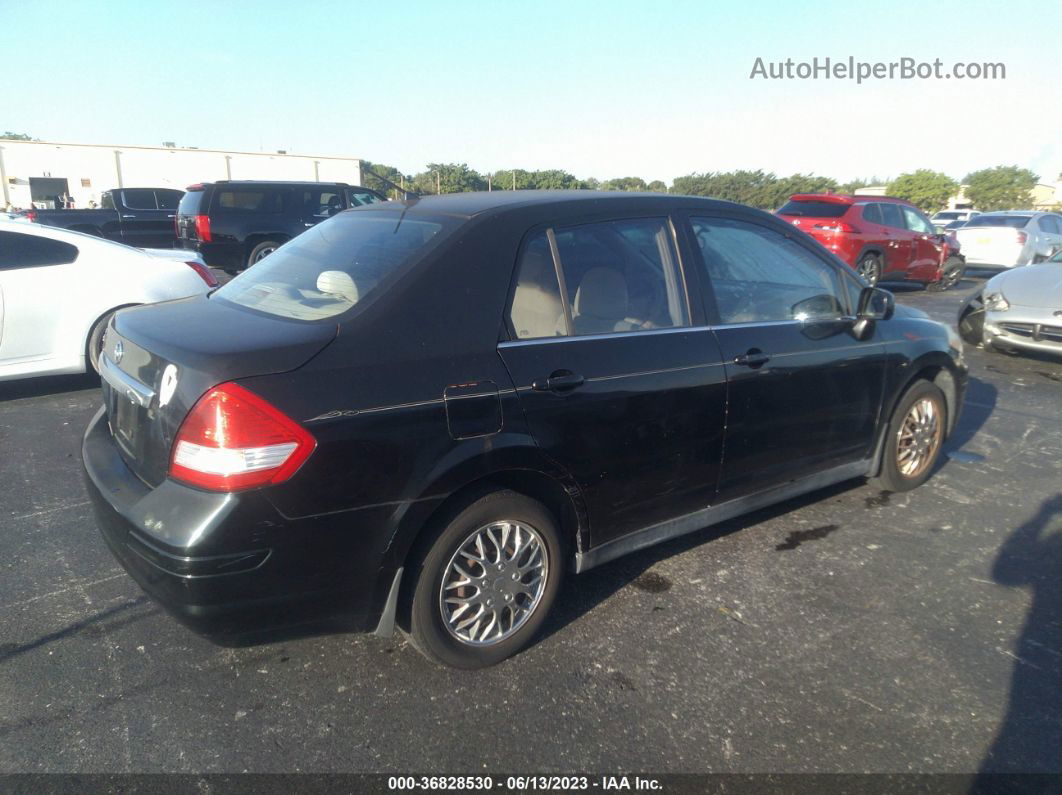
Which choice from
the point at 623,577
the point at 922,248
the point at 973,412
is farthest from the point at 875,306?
the point at 922,248

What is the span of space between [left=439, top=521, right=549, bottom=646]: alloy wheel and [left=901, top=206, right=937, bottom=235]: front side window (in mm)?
12941

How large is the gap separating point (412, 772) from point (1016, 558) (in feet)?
10.4

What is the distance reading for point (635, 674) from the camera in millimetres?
2730

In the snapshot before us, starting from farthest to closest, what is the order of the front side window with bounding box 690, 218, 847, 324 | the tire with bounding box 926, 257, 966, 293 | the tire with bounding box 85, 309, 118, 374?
1. the tire with bounding box 926, 257, 966, 293
2. the tire with bounding box 85, 309, 118, 374
3. the front side window with bounding box 690, 218, 847, 324

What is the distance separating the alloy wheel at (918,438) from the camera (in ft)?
14.2

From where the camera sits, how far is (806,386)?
11.6 feet

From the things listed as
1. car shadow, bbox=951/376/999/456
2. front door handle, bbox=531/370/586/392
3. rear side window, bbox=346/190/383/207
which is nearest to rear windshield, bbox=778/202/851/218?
car shadow, bbox=951/376/999/456

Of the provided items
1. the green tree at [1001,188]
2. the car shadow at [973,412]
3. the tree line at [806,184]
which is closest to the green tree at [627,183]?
the tree line at [806,184]

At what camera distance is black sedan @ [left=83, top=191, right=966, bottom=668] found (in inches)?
87.2

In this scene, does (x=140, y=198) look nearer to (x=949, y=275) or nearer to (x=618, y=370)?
(x=949, y=275)

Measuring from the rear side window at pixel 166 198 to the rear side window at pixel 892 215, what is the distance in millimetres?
16670

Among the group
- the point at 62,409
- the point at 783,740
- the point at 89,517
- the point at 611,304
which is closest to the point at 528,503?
the point at 611,304

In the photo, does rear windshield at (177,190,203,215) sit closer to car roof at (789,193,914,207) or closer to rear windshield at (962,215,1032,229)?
car roof at (789,193,914,207)

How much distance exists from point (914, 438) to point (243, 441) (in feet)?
12.6
